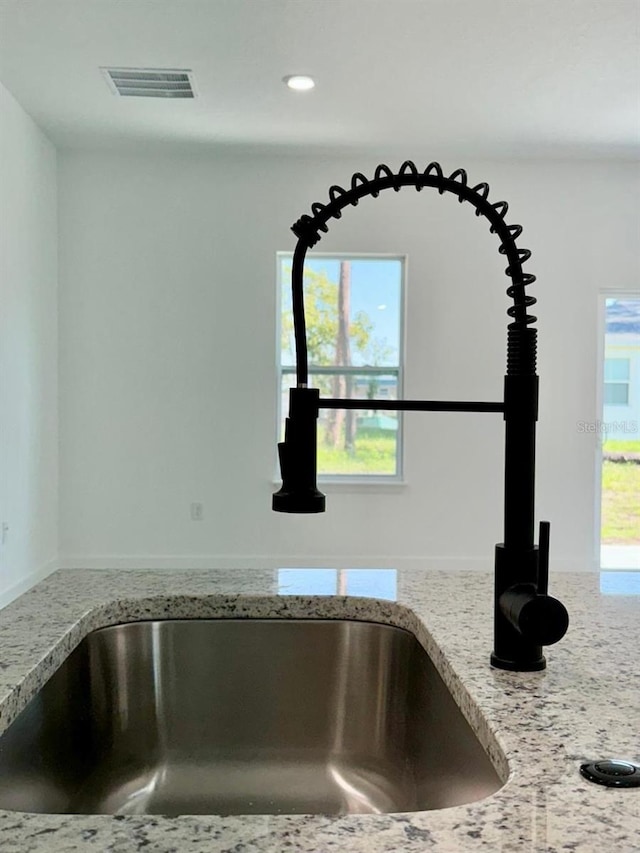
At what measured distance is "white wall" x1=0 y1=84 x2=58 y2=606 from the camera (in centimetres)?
427

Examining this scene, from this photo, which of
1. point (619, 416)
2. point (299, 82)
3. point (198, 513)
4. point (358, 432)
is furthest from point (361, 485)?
point (299, 82)

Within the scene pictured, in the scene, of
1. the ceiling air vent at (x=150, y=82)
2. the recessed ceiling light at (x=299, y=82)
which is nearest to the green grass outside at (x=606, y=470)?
the recessed ceiling light at (x=299, y=82)

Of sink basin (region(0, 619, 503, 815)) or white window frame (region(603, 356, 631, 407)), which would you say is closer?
sink basin (region(0, 619, 503, 815))

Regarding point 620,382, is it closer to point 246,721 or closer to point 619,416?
point 619,416

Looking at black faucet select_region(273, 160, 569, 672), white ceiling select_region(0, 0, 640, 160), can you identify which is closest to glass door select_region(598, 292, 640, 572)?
white ceiling select_region(0, 0, 640, 160)

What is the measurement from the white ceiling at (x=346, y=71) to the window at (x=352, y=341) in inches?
32.1

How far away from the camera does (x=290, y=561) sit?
532 centimetres

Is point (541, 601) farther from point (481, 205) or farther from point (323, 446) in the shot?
point (323, 446)

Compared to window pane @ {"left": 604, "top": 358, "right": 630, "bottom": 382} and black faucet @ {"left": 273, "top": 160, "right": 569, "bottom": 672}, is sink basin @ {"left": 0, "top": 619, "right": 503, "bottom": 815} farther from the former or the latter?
window pane @ {"left": 604, "top": 358, "right": 630, "bottom": 382}

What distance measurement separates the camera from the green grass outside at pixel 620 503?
5.49 m

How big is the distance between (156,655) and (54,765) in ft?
0.79

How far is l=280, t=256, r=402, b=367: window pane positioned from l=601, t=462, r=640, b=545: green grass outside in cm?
172

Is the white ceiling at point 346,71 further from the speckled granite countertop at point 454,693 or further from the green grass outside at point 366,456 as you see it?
the speckled granite countertop at point 454,693

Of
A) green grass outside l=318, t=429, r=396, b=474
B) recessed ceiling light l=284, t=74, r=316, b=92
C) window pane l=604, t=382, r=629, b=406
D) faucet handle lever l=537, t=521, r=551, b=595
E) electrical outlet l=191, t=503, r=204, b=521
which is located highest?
recessed ceiling light l=284, t=74, r=316, b=92
